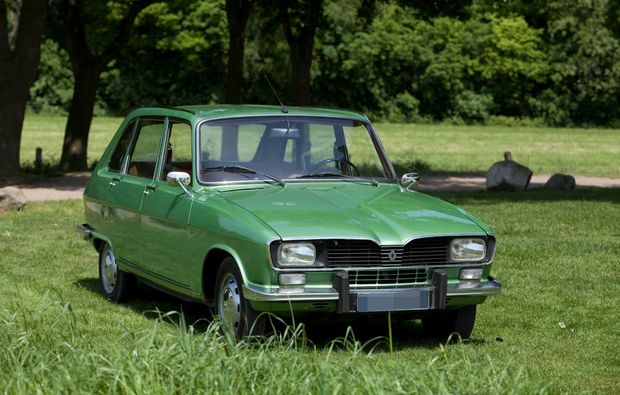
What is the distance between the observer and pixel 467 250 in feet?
30.4

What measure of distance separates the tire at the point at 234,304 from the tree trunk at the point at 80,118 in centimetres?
2065

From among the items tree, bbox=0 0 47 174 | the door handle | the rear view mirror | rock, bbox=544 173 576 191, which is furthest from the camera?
rock, bbox=544 173 576 191

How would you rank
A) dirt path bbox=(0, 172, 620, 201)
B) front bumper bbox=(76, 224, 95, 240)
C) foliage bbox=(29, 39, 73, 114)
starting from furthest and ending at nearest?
1. foliage bbox=(29, 39, 73, 114)
2. dirt path bbox=(0, 172, 620, 201)
3. front bumper bbox=(76, 224, 95, 240)

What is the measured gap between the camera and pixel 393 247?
8.91 m

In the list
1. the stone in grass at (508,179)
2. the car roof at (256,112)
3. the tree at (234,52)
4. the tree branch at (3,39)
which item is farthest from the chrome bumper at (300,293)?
the tree at (234,52)

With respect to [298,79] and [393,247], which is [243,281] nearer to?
[393,247]

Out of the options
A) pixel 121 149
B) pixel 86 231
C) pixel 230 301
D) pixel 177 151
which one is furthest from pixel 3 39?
pixel 230 301

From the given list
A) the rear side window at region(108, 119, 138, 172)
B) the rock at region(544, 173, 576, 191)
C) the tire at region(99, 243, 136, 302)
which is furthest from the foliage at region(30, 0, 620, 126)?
the tire at region(99, 243, 136, 302)

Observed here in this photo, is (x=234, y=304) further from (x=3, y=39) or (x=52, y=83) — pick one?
(x=52, y=83)

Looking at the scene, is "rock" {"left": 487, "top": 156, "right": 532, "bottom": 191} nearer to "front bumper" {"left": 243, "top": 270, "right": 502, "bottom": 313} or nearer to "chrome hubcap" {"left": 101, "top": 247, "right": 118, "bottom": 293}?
"chrome hubcap" {"left": 101, "top": 247, "right": 118, "bottom": 293}

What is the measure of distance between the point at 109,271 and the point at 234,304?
9.58 feet

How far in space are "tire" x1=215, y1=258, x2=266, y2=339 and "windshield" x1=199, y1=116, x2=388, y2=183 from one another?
3.27 ft

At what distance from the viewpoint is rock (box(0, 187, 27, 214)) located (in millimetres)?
20156

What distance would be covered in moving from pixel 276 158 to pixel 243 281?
1689mm
